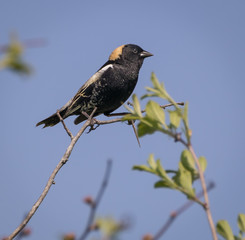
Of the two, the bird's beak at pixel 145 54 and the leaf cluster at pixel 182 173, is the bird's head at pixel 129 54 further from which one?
the leaf cluster at pixel 182 173

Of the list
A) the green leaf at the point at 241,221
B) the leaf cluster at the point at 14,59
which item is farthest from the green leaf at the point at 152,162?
the leaf cluster at the point at 14,59

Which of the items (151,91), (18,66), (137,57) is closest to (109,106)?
(137,57)

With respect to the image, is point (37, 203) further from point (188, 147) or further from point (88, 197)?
point (188, 147)

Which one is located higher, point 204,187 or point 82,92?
point 82,92

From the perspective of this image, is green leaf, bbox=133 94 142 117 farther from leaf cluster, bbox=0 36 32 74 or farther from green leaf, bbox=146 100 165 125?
leaf cluster, bbox=0 36 32 74

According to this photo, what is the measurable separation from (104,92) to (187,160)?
452 centimetres

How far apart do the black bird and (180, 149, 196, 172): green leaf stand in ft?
14.7

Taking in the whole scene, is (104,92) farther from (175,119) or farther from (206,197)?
(206,197)

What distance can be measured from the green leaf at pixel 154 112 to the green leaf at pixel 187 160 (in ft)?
0.34

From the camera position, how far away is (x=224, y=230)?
88 centimetres

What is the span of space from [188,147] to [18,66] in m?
0.49

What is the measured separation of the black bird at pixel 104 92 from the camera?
5473 millimetres

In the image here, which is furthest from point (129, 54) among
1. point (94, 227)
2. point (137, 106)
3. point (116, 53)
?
point (94, 227)

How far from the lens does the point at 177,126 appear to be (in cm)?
101
